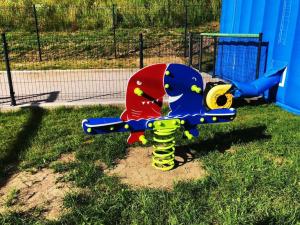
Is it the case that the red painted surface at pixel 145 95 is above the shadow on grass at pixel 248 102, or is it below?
above

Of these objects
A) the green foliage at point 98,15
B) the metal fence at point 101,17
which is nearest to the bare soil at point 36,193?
the metal fence at point 101,17

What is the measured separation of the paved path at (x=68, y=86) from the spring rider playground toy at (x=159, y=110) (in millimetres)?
3136

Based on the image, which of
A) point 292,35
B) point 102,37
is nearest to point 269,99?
point 292,35

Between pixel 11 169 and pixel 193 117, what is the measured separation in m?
2.34

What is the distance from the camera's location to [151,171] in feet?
15.2

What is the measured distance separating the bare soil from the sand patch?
2.17 feet

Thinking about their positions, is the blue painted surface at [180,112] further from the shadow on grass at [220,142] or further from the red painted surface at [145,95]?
the shadow on grass at [220,142]

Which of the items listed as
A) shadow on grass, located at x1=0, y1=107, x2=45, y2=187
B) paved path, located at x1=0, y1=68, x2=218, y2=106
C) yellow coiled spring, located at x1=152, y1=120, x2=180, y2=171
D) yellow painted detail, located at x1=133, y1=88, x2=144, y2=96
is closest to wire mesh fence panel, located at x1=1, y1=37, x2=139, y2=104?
paved path, located at x1=0, y1=68, x2=218, y2=106


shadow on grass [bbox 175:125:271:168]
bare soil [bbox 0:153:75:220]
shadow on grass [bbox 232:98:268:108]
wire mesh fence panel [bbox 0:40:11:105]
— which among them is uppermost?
shadow on grass [bbox 175:125:271:168]

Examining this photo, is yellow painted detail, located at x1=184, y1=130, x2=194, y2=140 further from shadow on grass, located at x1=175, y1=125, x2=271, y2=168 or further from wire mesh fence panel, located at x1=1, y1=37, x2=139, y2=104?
wire mesh fence panel, located at x1=1, y1=37, x2=139, y2=104

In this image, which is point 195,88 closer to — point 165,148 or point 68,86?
point 165,148

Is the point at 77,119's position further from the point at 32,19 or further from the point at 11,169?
the point at 32,19

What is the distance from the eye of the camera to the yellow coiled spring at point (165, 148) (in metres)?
4.48

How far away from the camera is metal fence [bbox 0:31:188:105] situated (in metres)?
8.24
